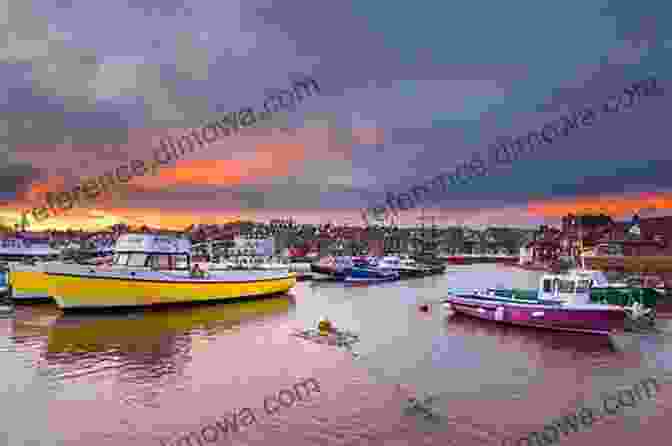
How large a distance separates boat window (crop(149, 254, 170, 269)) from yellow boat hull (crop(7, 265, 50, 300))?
8619 millimetres

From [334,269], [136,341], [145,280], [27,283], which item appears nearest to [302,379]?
[136,341]

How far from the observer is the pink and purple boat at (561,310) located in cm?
2825

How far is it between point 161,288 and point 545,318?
25.0 m

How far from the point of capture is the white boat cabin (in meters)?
38.1

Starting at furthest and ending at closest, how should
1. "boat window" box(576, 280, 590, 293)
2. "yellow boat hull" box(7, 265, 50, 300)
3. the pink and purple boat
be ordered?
"yellow boat hull" box(7, 265, 50, 300) → "boat window" box(576, 280, 590, 293) → the pink and purple boat

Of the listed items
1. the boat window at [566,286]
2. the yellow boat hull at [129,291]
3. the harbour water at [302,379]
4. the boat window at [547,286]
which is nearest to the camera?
the harbour water at [302,379]

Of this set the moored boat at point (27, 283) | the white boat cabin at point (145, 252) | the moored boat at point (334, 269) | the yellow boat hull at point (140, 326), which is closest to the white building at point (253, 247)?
the moored boat at point (334, 269)

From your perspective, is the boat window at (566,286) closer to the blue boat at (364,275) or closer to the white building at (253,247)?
the blue boat at (364,275)

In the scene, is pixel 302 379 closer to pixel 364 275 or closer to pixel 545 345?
pixel 545 345

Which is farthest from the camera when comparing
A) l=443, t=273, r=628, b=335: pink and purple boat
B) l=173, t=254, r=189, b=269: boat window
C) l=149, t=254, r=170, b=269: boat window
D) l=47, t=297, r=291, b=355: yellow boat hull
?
l=173, t=254, r=189, b=269: boat window

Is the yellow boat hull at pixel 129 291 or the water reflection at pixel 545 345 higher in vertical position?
the yellow boat hull at pixel 129 291

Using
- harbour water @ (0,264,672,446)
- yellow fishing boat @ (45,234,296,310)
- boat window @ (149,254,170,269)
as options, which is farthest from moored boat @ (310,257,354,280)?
harbour water @ (0,264,672,446)

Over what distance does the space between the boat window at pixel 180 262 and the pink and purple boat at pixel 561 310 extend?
22.2 m

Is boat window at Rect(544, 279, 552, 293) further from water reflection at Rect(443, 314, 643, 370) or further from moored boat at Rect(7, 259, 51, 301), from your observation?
moored boat at Rect(7, 259, 51, 301)
